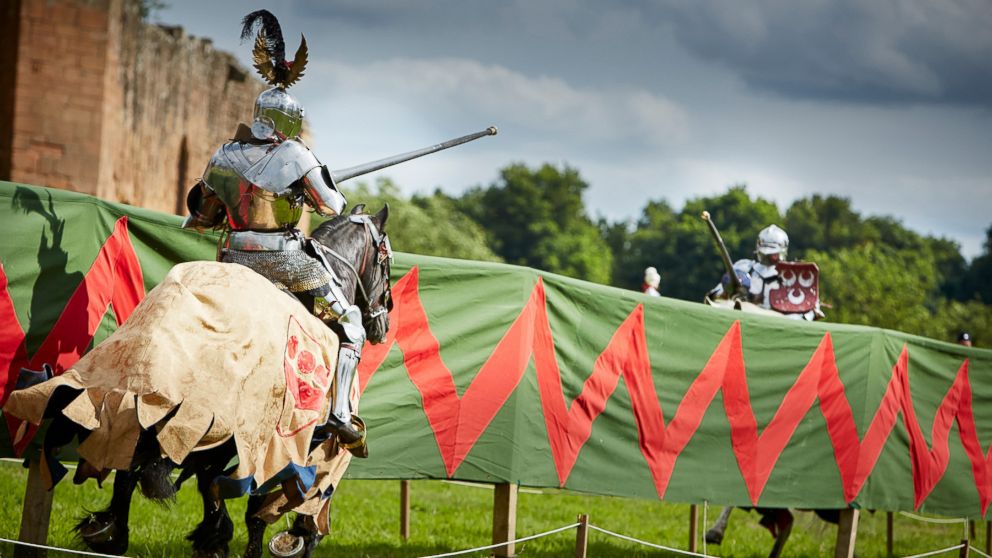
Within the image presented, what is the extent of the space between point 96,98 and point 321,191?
54.8 feet

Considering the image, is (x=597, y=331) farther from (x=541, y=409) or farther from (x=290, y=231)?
(x=290, y=231)

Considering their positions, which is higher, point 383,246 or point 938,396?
point 383,246

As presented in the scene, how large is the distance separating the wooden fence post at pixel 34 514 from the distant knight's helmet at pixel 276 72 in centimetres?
189

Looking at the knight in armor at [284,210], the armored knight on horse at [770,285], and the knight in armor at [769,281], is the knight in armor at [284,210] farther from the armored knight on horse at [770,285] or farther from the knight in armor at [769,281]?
the knight in armor at [769,281]

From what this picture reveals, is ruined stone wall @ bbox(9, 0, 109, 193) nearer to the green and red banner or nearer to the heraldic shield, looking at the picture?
the heraldic shield

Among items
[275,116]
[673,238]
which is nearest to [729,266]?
[275,116]

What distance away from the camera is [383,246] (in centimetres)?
624

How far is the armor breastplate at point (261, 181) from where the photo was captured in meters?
5.54

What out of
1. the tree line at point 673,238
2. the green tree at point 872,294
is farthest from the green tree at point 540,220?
the green tree at point 872,294

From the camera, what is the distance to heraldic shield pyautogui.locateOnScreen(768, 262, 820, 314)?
10.1m

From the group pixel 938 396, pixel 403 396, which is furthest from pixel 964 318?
pixel 403 396

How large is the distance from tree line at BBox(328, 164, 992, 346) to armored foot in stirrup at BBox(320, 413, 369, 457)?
52.3 meters

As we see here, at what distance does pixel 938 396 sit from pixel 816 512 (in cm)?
131

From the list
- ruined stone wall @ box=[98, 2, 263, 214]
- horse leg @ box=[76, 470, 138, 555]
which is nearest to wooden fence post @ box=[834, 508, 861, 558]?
horse leg @ box=[76, 470, 138, 555]
